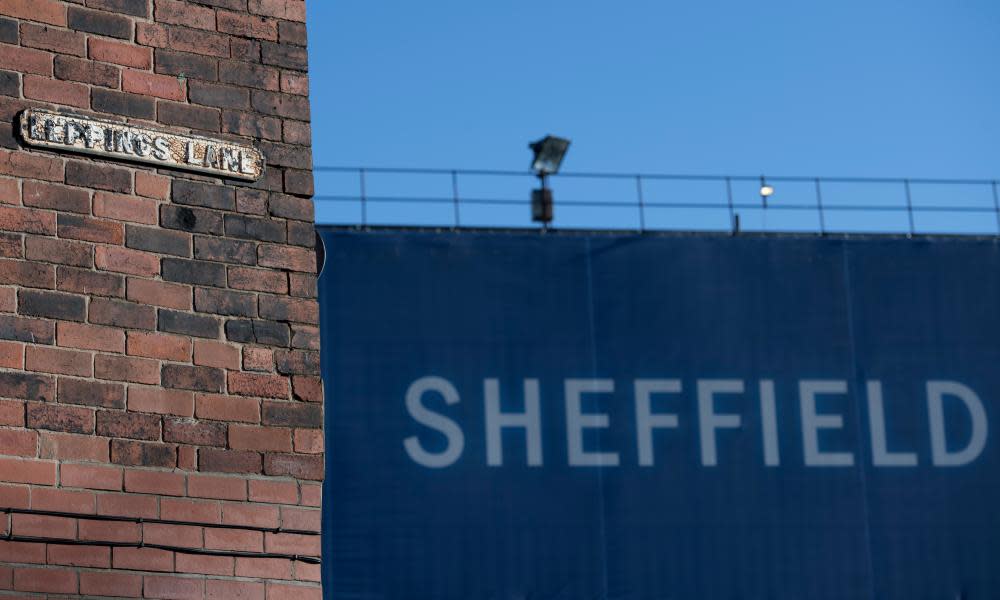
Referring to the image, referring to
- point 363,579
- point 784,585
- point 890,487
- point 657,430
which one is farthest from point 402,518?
point 890,487

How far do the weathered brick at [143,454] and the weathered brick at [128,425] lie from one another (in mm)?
23

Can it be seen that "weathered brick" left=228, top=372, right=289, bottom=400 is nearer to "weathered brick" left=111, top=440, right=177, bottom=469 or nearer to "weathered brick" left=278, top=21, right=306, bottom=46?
"weathered brick" left=111, top=440, right=177, bottom=469

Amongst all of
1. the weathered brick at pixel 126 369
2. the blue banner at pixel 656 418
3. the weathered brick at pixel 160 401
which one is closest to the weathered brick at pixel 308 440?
the weathered brick at pixel 160 401

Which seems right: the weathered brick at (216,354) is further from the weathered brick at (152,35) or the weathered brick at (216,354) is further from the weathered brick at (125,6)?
the weathered brick at (125,6)

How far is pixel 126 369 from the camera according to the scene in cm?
476

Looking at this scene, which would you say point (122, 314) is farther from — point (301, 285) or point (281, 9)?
point (281, 9)

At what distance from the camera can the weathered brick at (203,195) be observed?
4.99 meters

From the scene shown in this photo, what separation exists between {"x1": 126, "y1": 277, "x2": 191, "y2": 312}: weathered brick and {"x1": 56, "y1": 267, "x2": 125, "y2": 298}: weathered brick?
0.12 ft

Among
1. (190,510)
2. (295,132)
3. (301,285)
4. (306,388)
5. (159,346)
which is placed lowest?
(190,510)

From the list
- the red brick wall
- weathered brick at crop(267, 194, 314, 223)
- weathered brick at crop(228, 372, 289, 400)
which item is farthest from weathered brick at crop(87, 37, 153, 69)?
weathered brick at crop(228, 372, 289, 400)

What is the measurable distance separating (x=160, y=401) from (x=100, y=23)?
1162mm

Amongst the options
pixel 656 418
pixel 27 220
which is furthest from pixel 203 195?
pixel 656 418

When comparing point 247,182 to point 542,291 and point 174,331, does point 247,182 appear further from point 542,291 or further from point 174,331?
point 542,291

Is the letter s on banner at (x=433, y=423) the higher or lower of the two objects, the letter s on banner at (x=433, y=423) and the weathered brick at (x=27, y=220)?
the higher
